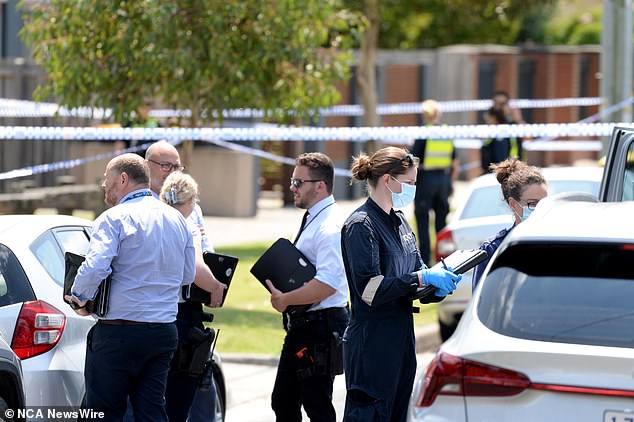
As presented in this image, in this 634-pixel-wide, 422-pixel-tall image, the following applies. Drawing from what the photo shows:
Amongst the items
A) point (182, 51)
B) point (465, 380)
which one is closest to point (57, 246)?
point (465, 380)

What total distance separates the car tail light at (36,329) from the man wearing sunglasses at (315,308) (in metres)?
1.18

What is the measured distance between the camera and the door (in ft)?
22.6

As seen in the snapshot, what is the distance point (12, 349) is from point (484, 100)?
26.7 m

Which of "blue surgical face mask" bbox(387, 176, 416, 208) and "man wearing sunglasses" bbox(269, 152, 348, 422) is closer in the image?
"blue surgical face mask" bbox(387, 176, 416, 208)

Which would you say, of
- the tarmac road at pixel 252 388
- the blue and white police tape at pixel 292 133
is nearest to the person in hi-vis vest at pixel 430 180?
the blue and white police tape at pixel 292 133

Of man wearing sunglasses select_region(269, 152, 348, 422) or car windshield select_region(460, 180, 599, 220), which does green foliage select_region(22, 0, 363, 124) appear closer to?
car windshield select_region(460, 180, 599, 220)

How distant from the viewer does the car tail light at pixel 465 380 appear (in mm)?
4480

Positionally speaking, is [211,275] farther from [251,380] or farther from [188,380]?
[251,380]

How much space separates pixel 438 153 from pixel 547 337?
400 inches

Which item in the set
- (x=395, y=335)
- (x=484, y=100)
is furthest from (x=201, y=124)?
(x=484, y=100)

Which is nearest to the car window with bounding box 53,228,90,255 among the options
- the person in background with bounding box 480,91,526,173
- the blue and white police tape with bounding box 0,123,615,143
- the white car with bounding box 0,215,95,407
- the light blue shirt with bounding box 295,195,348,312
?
the white car with bounding box 0,215,95,407

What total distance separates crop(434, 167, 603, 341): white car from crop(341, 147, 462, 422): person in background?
4.86m

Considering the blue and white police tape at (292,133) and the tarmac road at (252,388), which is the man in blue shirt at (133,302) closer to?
the tarmac road at (252,388)

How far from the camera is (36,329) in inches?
249
